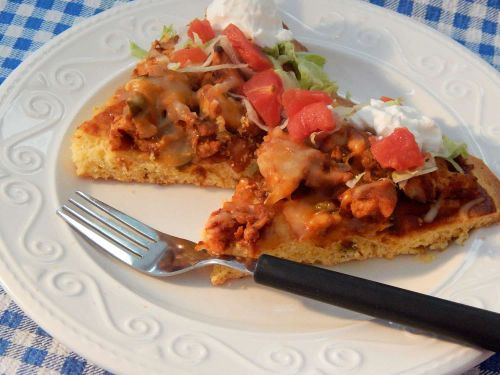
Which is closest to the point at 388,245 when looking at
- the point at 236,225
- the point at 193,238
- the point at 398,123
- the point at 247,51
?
the point at 398,123

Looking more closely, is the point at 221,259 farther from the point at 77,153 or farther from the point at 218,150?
the point at 77,153

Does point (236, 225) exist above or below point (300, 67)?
below

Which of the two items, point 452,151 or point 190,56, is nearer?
point 452,151

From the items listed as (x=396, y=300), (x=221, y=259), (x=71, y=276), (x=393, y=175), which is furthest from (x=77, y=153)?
(x=396, y=300)

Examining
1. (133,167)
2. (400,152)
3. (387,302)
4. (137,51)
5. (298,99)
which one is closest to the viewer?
(387,302)

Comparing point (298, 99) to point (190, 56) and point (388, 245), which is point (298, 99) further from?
point (388, 245)

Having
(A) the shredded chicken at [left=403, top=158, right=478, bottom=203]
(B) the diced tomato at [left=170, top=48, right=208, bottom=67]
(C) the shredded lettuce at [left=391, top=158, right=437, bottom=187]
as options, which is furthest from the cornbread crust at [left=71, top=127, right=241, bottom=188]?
(A) the shredded chicken at [left=403, top=158, right=478, bottom=203]

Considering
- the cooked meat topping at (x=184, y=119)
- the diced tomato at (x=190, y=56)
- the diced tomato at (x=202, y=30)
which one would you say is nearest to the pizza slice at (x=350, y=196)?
the cooked meat topping at (x=184, y=119)
